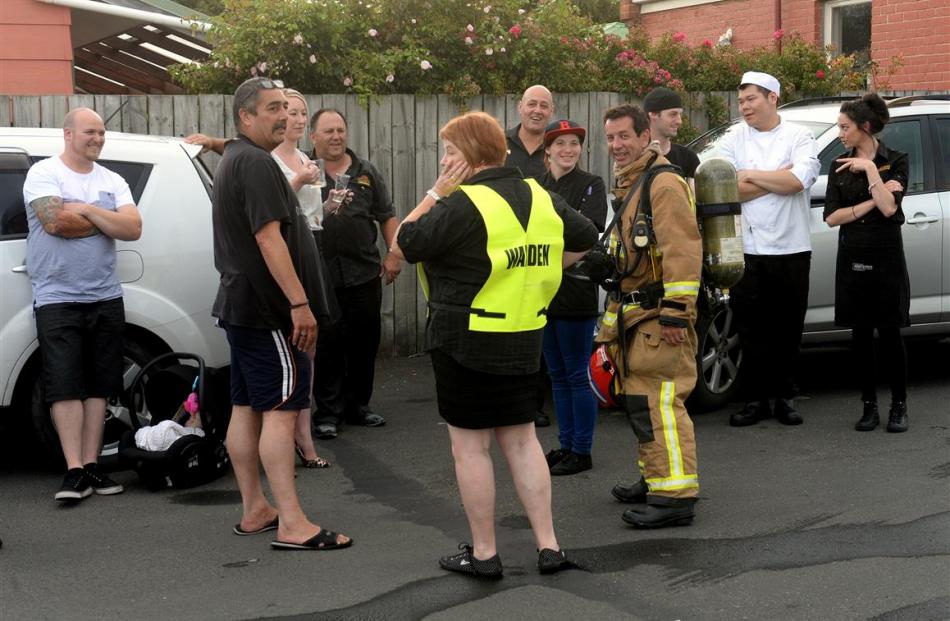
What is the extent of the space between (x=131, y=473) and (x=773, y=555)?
3.61 meters

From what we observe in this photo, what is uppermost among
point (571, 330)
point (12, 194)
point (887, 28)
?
point (887, 28)

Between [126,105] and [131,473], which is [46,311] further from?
[126,105]

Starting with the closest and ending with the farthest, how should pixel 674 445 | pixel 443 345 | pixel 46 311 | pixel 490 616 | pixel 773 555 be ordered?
1. pixel 490 616
2. pixel 443 345
3. pixel 773 555
4. pixel 674 445
5. pixel 46 311

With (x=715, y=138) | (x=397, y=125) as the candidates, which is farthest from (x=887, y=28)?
(x=397, y=125)

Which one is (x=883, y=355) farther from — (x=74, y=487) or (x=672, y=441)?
(x=74, y=487)

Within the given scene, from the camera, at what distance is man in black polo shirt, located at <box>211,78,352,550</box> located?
5.24 meters

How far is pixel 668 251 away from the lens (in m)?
5.43

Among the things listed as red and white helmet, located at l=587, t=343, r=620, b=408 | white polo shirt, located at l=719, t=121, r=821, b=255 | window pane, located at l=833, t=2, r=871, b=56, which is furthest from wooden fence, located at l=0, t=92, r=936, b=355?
window pane, located at l=833, t=2, r=871, b=56

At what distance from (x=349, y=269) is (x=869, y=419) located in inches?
130

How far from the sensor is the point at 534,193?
190 inches

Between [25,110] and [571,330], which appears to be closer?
[571,330]

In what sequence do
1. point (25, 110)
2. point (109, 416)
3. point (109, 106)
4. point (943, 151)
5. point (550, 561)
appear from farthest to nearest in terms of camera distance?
point (109, 106) < point (25, 110) < point (943, 151) < point (109, 416) < point (550, 561)

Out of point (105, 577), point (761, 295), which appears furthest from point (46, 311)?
point (761, 295)

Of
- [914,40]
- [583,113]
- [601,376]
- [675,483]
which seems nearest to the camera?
[675,483]
